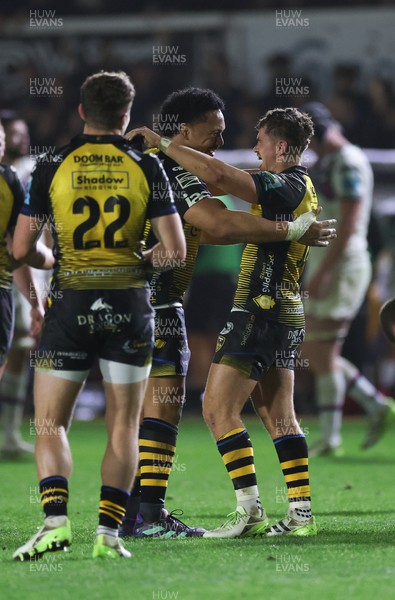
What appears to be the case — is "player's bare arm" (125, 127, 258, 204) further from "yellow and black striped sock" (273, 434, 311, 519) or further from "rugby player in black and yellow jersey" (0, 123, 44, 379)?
"yellow and black striped sock" (273, 434, 311, 519)

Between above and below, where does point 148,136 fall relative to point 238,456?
above

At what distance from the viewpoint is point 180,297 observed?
5.92 meters

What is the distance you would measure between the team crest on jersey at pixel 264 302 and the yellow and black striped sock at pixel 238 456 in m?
0.60

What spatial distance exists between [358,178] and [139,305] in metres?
5.40

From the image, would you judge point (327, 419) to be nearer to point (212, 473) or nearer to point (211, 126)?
point (212, 473)

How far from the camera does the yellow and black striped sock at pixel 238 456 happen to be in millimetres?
5656

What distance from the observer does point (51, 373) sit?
478 cm

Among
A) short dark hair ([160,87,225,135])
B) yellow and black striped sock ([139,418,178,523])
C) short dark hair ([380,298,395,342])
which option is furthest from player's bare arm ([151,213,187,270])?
short dark hair ([380,298,395,342])

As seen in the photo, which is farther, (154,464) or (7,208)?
(154,464)

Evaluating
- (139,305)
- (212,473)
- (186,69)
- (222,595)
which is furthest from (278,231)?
(186,69)

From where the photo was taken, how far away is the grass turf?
4285mm

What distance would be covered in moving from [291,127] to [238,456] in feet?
5.24

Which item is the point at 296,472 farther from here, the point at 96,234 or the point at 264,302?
the point at 96,234

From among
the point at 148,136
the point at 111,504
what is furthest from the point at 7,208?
the point at 111,504
